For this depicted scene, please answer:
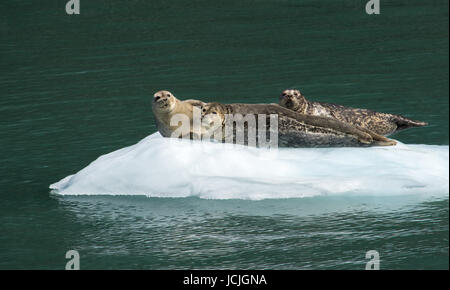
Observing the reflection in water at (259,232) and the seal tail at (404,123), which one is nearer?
the reflection in water at (259,232)

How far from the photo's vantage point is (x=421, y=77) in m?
16.2

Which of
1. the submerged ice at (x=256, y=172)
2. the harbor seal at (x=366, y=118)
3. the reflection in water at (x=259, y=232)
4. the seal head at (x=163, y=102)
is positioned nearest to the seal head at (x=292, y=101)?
the harbor seal at (x=366, y=118)

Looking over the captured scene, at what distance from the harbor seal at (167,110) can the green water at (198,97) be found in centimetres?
129

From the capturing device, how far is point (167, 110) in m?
11.8

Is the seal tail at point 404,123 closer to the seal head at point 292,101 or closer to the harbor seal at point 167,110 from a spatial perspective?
the seal head at point 292,101

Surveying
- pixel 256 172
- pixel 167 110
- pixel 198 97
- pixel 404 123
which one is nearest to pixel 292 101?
pixel 404 123

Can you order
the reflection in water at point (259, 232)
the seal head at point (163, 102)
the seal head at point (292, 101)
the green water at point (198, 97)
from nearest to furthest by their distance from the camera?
the reflection in water at point (259, 232) < the green water at point (198, 97) < the seal head at point (163, 102) < the seal head at point (292, 101)

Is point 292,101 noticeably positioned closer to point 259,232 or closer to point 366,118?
point 366,118

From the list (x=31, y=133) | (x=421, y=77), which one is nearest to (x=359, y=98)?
(x=421, y=77)

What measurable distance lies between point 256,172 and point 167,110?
160cm

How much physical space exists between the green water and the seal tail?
290 mm

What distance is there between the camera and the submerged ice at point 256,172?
10.3 meters

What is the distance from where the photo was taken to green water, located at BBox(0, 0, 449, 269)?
9.35 metres

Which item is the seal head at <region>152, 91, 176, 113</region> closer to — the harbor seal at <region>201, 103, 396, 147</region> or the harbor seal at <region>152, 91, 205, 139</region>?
the harbor seal at <region>152, 91, 205, 139</region>
